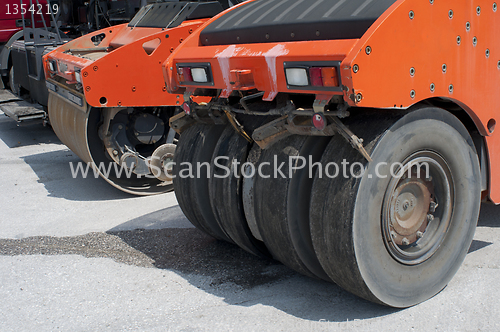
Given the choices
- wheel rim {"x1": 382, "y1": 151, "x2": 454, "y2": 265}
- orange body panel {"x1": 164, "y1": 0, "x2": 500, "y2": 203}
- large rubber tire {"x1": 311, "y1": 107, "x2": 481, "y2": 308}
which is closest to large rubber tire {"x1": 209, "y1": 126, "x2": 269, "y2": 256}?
orange body panel {"x1": 164, "y1": 0, "x2": 500, "y2": 203}

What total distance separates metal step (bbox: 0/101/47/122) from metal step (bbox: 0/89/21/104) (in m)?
0.23

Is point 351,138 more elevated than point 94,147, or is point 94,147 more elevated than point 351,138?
point 351,138

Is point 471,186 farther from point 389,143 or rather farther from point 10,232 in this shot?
point 10,232

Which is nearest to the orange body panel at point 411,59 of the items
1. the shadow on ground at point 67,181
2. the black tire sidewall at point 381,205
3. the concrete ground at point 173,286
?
the black tire sidewall at point 381,205

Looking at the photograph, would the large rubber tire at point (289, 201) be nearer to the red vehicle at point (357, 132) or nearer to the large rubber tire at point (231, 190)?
the red vehicle at point (357, 132)

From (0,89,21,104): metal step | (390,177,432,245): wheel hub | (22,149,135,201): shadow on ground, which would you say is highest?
(390,177,432,245): wheel hub

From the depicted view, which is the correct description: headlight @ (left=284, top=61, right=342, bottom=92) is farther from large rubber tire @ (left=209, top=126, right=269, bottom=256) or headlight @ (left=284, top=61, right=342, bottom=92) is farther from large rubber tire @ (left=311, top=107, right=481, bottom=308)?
large rubber tire @ (left=209, top=126, right=269, bottom=256)

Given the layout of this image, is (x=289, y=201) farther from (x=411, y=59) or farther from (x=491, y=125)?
(x=491, y=125)

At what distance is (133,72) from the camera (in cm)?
477

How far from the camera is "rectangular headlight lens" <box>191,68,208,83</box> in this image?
2912mm

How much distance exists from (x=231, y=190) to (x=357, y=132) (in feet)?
2.87

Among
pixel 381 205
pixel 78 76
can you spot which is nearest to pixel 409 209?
pixel 381 205

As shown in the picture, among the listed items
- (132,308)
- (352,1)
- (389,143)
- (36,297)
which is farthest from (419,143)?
(36,297)

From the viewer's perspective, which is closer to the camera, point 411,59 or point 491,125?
point 411,59
